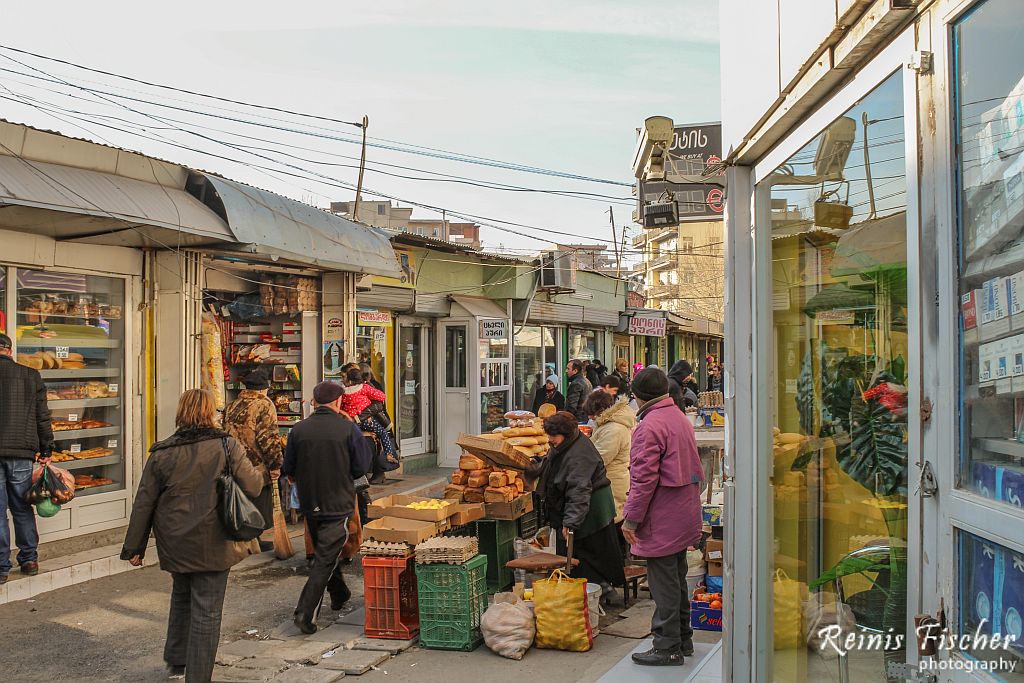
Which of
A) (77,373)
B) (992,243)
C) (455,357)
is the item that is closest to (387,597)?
(77,373)

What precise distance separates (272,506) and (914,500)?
314 inches

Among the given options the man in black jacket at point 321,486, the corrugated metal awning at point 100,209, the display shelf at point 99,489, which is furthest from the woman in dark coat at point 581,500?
the display shelf at point 99,489

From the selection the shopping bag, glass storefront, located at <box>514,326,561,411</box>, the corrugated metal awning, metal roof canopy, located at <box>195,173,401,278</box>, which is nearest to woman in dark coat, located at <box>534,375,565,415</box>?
glass storefront, located at <box>514,326,561,411</box>

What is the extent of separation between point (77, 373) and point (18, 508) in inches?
70.9

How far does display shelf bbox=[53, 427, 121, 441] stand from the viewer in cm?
884

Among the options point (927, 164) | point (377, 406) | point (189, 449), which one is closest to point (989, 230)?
point (927, 164)

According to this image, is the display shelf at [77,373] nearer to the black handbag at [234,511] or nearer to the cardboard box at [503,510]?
the black handbag at [234,511]

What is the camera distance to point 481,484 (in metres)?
8.12

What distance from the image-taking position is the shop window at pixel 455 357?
55.3 ft

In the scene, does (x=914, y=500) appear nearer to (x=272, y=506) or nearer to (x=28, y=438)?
(x=28, y=438)

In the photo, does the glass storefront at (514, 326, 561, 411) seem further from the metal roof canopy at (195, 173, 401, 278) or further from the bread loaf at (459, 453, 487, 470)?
the bread loaf at (459, 453, 487, 470)

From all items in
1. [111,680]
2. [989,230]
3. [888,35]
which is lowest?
[111,680]

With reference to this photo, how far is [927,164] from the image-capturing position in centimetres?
238

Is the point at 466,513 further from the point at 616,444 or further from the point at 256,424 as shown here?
the point at 256,424
